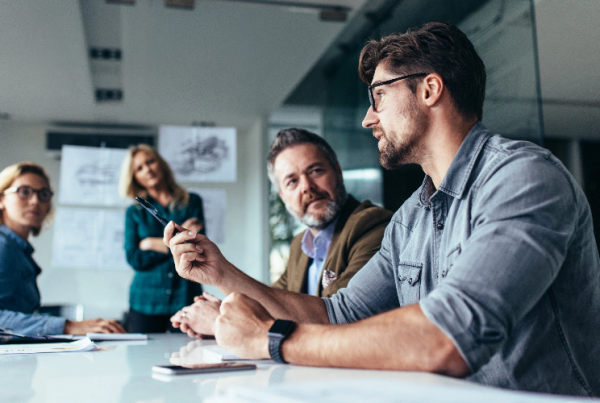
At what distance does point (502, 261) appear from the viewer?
0.81 m

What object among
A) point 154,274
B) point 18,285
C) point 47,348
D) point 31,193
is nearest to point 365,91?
point 154,274

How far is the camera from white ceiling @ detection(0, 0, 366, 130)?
126 inches

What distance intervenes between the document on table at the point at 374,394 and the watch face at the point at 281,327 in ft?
0.65

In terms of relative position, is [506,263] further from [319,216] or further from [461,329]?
[319,216]

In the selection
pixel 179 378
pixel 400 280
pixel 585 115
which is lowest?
pixel 179 378

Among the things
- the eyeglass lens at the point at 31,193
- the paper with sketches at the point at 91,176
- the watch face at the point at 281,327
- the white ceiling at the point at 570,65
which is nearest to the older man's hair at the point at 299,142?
the white ceiling at the point at 570,65

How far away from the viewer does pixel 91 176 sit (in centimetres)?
361

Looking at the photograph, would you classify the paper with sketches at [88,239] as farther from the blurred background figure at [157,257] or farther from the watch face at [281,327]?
the watch face at [281,327]

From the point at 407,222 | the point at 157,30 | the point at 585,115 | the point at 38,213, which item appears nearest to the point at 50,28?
the point at 157,30

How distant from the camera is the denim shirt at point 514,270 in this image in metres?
0.79

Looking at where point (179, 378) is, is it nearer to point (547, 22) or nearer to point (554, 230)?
point (554, 230)

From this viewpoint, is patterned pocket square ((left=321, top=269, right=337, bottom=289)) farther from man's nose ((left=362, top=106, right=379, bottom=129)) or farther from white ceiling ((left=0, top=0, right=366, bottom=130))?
white ceiling ((left=0, top=0, right=366, bottom=130))

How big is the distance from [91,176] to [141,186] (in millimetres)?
473

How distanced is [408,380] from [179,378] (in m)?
0.35
